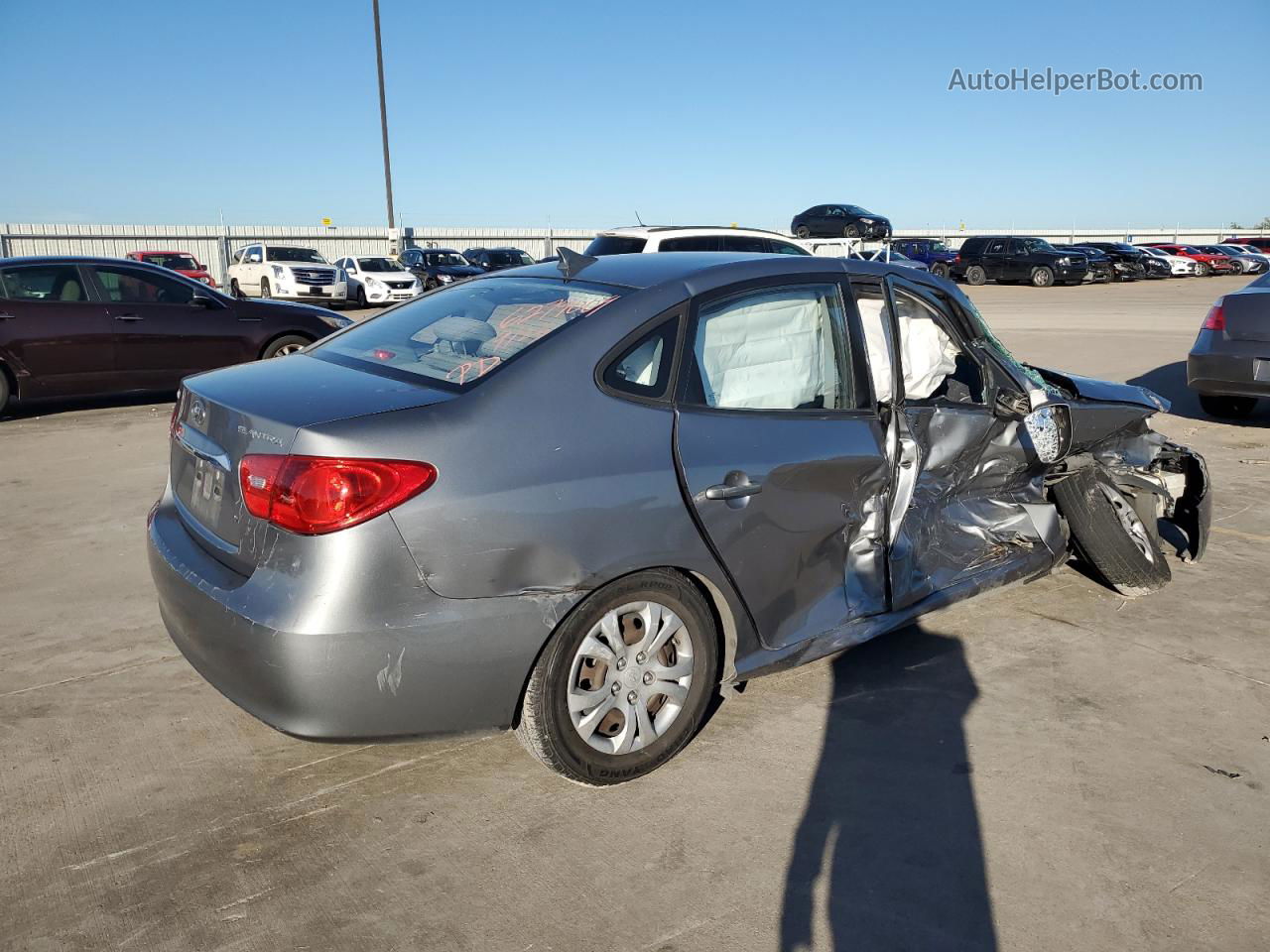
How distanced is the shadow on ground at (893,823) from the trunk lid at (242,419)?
67.8 inches

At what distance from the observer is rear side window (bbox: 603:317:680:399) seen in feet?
10.8

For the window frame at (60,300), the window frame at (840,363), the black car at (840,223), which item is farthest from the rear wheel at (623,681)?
the black car at (840,223)

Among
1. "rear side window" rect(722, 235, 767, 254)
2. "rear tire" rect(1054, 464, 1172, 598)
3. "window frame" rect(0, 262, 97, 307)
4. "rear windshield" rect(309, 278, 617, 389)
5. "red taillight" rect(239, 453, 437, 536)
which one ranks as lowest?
"rear tire" rect(1054, 464, 1172, 598)

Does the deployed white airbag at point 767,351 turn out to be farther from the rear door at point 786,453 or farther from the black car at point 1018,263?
the black car at point 1018,263

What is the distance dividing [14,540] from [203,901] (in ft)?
12.9

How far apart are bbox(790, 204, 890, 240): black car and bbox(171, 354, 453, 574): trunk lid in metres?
29.1

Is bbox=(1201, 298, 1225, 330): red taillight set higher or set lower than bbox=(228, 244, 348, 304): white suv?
lower

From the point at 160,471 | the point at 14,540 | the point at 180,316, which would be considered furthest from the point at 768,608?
the point at 180,316

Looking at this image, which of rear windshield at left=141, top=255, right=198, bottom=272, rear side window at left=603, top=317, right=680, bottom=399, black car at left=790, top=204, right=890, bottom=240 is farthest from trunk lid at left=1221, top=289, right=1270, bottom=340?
rear windshield at left=141, top=255, right=198, bottom=272

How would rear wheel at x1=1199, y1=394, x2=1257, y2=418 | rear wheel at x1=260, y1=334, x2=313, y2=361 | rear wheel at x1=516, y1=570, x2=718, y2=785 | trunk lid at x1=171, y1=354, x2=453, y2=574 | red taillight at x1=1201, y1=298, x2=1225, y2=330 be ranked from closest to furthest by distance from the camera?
trunk lid at x1=171, y1=354, x2=453, y2=574
rear wheel at x1=516, y1=570, x2=718, y2=785
red taillight at x1=1201, y1=298, x2=1225, y2=330
rear wheel at x1=1199, y1=394, x2=1257, y2=418
rear wheel at x1=260, y1=334, x2=313, y2=361

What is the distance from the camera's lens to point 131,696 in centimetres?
393

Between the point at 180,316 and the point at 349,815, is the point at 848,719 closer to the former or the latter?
the point at 349,815

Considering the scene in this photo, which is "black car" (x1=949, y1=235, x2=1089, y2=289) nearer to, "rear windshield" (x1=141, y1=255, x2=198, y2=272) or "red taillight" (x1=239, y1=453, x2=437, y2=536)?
"rear windshield" (x1=141, y1=255, x2=198, y2=272)

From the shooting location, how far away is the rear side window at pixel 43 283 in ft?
31.6
